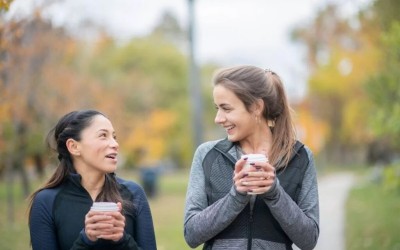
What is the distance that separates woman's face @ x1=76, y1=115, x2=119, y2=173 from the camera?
3.48 m

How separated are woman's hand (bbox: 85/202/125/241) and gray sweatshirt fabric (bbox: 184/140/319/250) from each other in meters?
0.37

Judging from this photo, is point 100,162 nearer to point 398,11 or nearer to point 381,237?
point 381,237

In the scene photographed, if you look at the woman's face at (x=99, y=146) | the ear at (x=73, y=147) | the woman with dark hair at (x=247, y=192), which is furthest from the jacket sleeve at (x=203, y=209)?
the ear at (x=73, y=147)

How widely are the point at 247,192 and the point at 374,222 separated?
11.0 meters

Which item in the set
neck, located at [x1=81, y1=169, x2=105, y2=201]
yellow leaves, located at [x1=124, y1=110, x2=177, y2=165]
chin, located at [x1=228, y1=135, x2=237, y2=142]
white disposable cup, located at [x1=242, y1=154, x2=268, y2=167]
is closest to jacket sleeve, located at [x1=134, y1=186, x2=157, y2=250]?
neck, located at [x1=81, y1=169, x2=105, y2=201]

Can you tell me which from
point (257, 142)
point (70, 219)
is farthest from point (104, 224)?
point (257, 142)

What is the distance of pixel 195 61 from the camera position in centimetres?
1362

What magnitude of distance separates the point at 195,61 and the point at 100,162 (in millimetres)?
10250

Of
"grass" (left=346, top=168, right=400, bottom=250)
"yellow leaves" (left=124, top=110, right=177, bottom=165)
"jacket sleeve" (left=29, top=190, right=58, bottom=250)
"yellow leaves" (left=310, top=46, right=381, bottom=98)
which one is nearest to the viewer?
"jacket sleeve" (left=29, top=190, right=58, bottom=250)

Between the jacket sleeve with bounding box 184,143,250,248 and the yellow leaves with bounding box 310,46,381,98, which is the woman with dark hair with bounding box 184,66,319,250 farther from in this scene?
the yellow leaves with bounding box 310,46,381,98

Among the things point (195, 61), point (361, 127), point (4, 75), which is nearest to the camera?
point (195, 61)

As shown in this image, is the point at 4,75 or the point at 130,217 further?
the point at 4,75

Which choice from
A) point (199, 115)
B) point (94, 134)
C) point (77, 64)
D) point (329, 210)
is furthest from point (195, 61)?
point (77, 64)

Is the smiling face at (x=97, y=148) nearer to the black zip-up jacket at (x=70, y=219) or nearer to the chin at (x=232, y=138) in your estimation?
the black zip-up jacket at (x=70, y=219)
